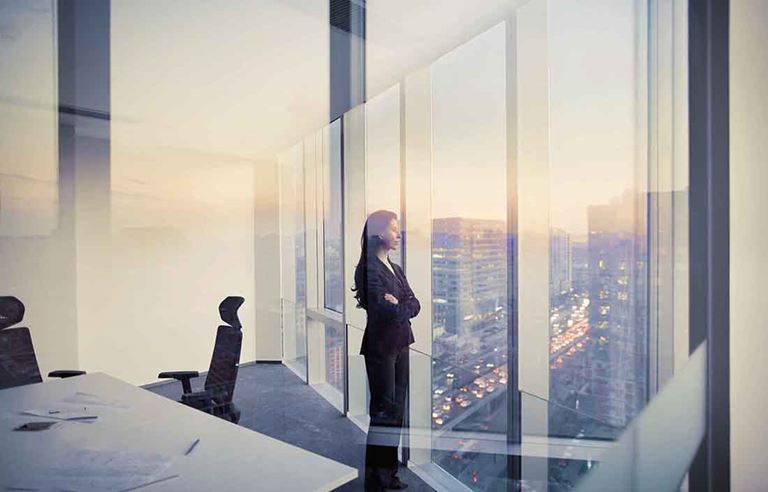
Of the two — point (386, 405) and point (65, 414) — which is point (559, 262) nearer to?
point (386, 405)

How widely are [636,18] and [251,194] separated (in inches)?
64.5

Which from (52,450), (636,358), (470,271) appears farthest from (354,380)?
(52,450)

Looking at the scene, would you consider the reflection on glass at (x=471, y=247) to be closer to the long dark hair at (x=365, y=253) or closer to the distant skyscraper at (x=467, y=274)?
the distant skyscraper at (x=467, y=274)

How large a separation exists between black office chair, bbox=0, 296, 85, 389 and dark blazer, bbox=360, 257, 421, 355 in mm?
1466

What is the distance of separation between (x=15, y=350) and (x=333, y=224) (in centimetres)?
143

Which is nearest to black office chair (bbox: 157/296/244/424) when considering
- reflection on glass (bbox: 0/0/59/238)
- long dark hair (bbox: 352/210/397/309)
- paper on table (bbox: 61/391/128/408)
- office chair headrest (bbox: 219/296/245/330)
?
office chair headrest (bbox: 219/296/245/330)

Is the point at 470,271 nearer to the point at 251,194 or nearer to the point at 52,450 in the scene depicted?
the point at 251,194

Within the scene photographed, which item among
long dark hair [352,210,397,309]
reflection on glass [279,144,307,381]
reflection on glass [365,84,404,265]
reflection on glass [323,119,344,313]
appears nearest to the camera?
reflection on glass [279,144,307,381]

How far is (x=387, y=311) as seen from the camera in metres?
2.26

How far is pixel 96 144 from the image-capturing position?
1.04 metres

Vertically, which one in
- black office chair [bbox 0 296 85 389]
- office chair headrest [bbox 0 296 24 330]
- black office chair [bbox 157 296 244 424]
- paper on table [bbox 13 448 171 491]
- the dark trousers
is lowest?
the dark trousers

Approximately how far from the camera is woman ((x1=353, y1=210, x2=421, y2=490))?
2225mm

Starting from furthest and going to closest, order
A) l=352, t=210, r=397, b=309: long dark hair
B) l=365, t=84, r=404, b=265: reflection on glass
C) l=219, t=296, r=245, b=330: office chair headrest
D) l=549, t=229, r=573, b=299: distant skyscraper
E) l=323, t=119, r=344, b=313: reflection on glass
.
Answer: l=365, t=84, r=404, b=265: reflection on glass < l=352, t=210, r=397, b=309: long dark hair < l=323, t=119, r=344, b=313: reflection on glass < l=549, t=229, r=573, b=299: distant skyscraper < l=219, t=296, r=245, b=330: office chair headrest

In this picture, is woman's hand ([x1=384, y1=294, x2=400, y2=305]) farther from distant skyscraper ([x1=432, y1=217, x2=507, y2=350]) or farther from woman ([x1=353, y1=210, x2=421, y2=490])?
distant skyscraper ([x1=432, y1=217, x2=507, y2=350])
